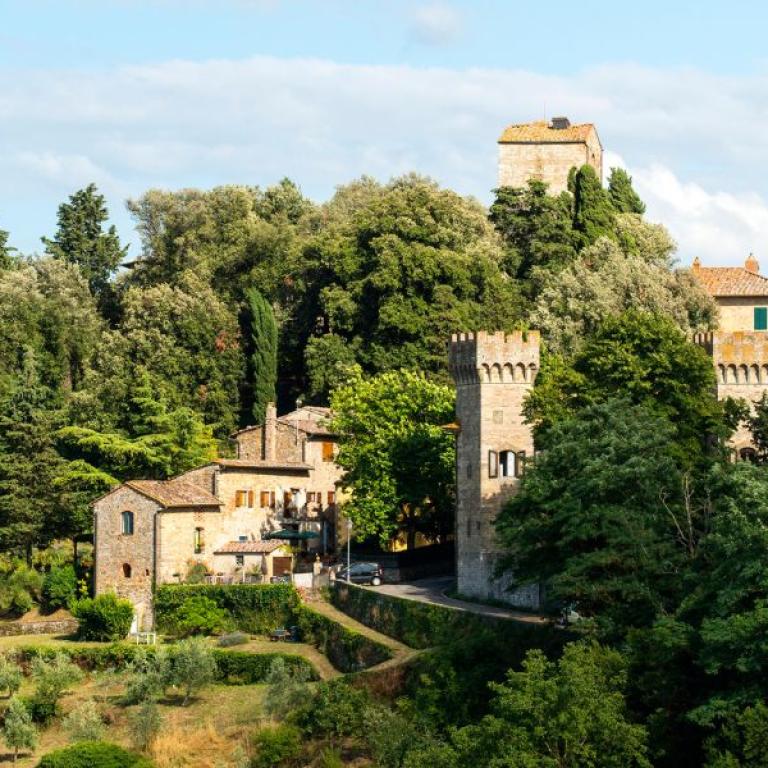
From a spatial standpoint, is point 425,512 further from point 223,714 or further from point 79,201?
point 79,201

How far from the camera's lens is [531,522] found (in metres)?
56.6

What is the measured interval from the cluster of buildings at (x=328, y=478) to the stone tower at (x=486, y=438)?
35 millimetres

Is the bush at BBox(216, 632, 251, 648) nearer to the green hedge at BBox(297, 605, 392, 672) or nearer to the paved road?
the green hedge at BBox(297, 605, 392, 672)

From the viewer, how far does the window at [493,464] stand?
66500 millimetres

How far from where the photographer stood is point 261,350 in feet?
311

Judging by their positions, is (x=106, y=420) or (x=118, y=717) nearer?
(x=118, y=717)

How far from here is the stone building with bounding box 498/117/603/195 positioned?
10050cm

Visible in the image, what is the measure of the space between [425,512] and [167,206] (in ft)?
109

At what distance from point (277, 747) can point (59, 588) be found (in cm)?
2354

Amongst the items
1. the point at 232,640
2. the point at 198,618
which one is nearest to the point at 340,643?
the point at 232,640

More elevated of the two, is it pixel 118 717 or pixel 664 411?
pixel 664 411

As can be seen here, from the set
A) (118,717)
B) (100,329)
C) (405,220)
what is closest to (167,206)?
(100,329)

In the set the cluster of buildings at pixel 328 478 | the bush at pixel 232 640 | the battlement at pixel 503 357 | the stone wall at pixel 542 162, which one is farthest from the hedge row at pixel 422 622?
the stone wall at pixel 542 162

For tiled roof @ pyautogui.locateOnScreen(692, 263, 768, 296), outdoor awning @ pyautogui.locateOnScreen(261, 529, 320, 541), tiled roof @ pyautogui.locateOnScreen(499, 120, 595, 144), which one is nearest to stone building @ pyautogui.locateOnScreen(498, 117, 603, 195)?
tiled roof @ pyautogui.locateOnScreen(499, 120, 595, 144)
